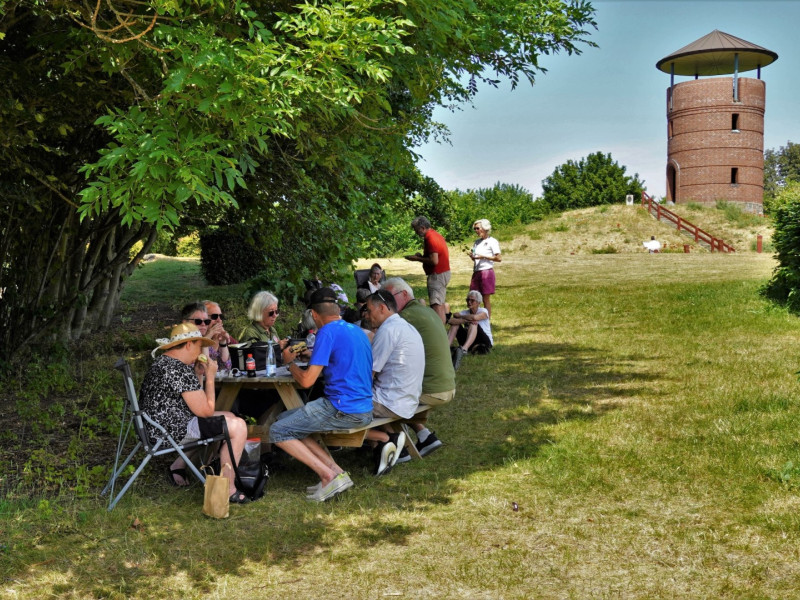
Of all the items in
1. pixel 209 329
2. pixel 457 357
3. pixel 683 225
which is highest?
pixel 683 225

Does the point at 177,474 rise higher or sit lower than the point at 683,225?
lower

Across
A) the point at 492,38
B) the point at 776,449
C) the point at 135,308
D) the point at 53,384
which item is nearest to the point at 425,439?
the point at 776,449

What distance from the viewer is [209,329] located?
7754mm

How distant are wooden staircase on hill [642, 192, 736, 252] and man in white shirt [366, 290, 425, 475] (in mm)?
37999

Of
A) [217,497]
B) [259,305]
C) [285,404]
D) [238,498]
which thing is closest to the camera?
[217,497]

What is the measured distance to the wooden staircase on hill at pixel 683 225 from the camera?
42741 millimetres

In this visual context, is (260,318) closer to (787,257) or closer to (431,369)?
(431,369)

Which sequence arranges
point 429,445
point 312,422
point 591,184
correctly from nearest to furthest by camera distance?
1. point 312,422
2. point 429,445
3. point 591,184

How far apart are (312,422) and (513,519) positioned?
5.57 feet

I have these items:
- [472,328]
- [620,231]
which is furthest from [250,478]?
[620,231]

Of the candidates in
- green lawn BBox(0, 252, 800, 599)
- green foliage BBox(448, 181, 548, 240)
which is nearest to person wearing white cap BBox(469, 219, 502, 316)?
green lawn BBox(0, 252, 800, 599)

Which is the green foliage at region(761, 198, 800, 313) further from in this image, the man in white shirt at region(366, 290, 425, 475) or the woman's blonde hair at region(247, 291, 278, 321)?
the woman's blonde hair at region(247, 291, 278, 321)

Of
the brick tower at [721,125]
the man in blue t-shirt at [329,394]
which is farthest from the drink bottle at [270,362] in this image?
the brick tower at [721,125]

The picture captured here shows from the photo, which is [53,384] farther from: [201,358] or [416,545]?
[416,545]
